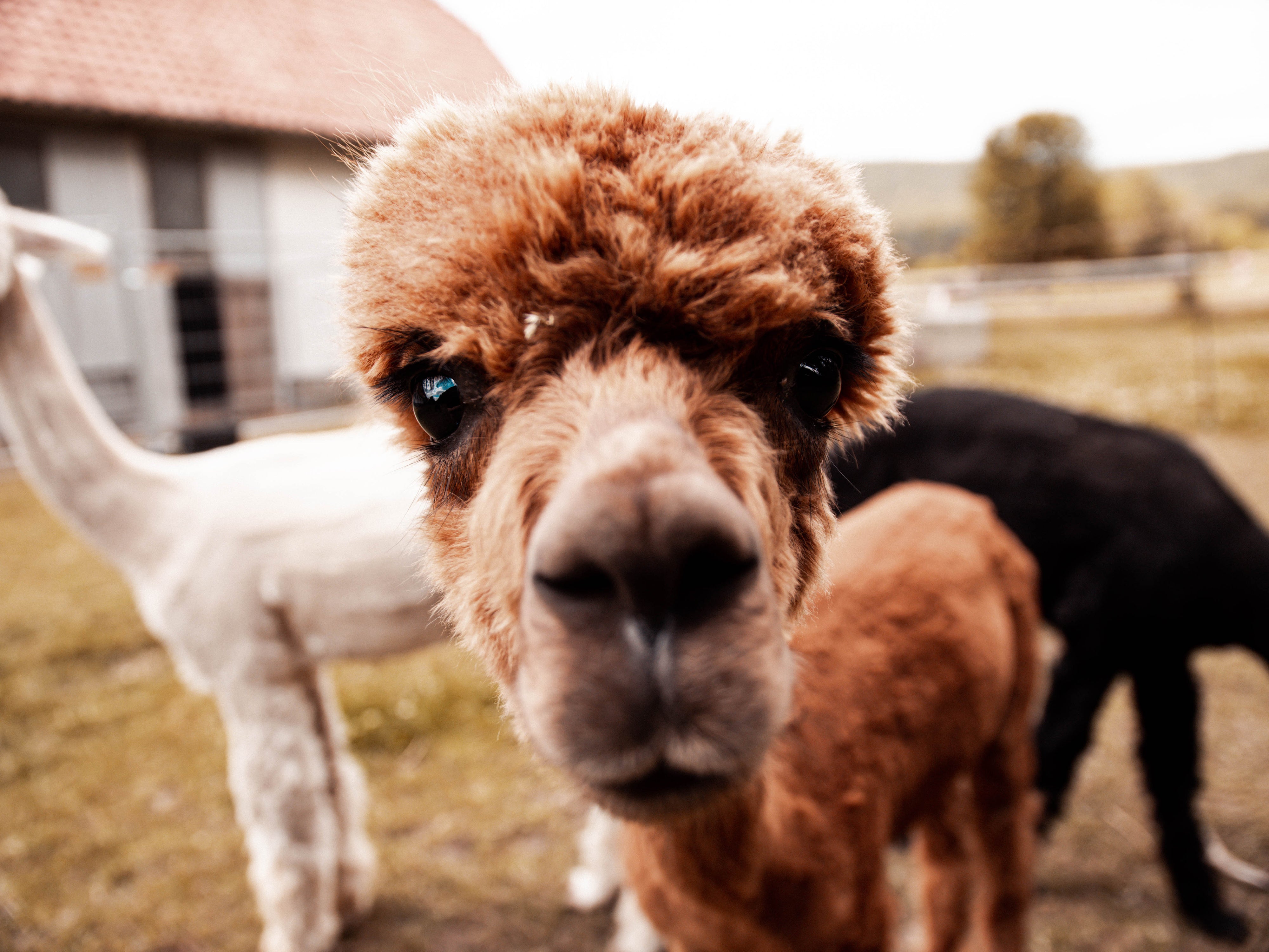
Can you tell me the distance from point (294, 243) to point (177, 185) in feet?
5.73

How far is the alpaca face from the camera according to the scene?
0.95 m

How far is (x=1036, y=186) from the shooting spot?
128ft

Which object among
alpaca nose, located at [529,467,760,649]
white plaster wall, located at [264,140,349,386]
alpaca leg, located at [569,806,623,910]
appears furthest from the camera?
white plaster wall, located at [264,140,349,386]

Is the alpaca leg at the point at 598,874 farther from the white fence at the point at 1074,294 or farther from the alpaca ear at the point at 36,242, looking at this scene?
the white fence at the point at 1074,294

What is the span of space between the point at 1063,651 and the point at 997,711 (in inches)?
45.8

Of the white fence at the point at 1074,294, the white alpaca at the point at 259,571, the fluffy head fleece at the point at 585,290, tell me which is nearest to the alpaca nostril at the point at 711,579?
the fluffy head fleece at the point at 585,290

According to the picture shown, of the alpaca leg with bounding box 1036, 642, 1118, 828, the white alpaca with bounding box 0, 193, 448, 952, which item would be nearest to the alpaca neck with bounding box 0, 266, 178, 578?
the white alpaca with bounding box 0, 193, 448, 952

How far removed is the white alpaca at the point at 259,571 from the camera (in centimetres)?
273

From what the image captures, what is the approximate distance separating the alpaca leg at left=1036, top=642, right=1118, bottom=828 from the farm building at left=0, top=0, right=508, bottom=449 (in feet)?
23.6

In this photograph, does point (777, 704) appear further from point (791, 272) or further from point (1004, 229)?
point (1004, 229)

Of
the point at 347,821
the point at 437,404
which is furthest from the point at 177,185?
the point at 437,404

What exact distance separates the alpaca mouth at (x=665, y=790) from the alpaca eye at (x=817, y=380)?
2.19 ft

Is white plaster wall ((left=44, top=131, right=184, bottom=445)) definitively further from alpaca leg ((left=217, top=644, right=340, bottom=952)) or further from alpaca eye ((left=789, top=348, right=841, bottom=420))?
alpaca eye ((left=789, top=348, right=841, bottom=420))

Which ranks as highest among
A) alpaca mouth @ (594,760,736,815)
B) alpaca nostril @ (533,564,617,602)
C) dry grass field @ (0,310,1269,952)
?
alpaca nostril @ (533,564,617,602)
